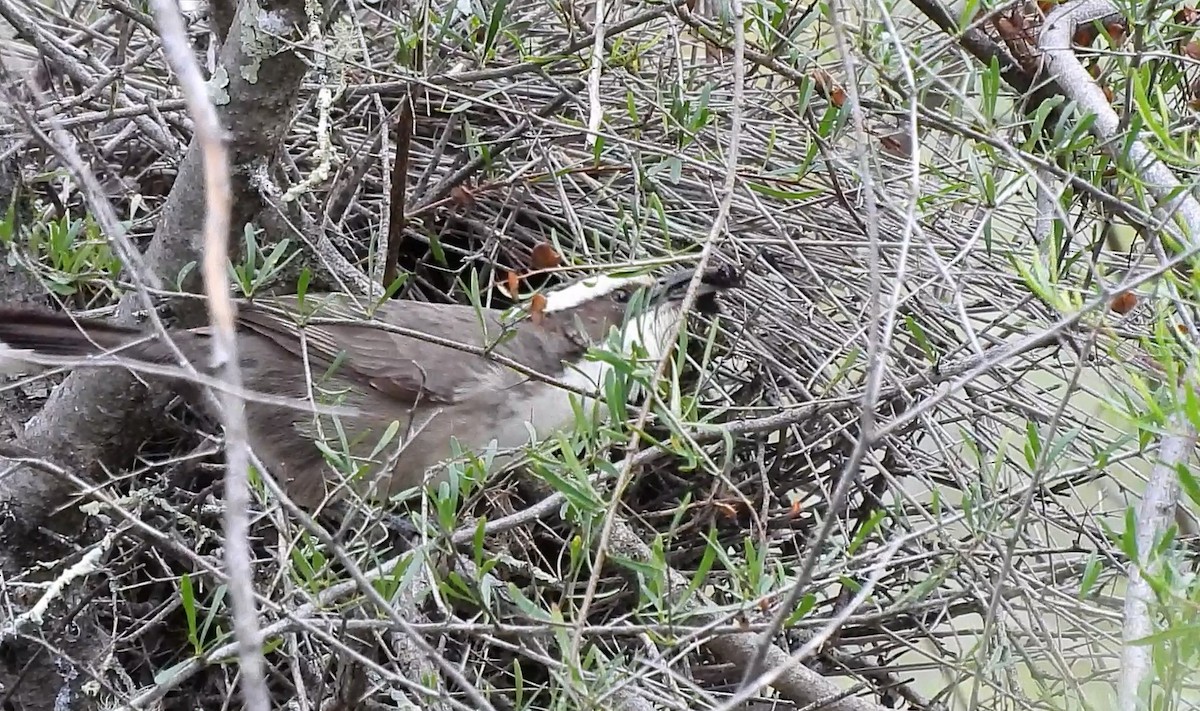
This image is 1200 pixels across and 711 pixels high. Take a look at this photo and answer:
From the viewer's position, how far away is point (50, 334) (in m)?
1.69

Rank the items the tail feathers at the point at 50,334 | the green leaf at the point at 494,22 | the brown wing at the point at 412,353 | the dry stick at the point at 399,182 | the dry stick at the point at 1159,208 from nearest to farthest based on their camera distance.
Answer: the dry stick at the point at 1159,208 < the green leaf at the point at 494,22 < the tail feathers at the point at 50,334 < the dry stick at the point at 399,182 < the brown wing at the point at 412,353

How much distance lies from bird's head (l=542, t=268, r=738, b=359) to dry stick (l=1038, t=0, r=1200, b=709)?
1.78 ft

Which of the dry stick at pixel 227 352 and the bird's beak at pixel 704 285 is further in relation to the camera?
the bird's beak at pixel 704 285

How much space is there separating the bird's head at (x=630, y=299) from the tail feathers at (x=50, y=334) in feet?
2.00

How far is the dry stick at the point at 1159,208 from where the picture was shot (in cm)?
87

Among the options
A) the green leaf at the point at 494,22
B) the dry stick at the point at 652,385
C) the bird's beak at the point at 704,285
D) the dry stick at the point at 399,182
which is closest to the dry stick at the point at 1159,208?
the dry stick at the point at 652,385

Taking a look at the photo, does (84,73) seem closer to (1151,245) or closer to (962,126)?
(962,126)

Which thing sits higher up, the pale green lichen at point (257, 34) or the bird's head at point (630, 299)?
the pale green lichen at point (257, 34)

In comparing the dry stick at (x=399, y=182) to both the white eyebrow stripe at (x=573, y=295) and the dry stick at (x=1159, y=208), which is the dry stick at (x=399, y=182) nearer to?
the white eyebrow stripe at (x=573, y=295)

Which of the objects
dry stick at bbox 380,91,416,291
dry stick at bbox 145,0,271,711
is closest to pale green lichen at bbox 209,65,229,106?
dry stick at bbox 380,91,416,291

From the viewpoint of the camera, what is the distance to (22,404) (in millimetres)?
2012

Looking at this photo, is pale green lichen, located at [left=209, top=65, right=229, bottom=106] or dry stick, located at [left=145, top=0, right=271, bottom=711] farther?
pale green lichen, located at [left=209, top=65, right=229, bottom=106]

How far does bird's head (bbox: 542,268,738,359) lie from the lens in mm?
1807

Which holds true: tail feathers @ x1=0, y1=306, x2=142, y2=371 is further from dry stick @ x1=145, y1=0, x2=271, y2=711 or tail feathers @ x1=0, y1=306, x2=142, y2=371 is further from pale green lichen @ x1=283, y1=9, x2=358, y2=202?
dry stick @ x1=145, y1=0, x2=271, y2=711
